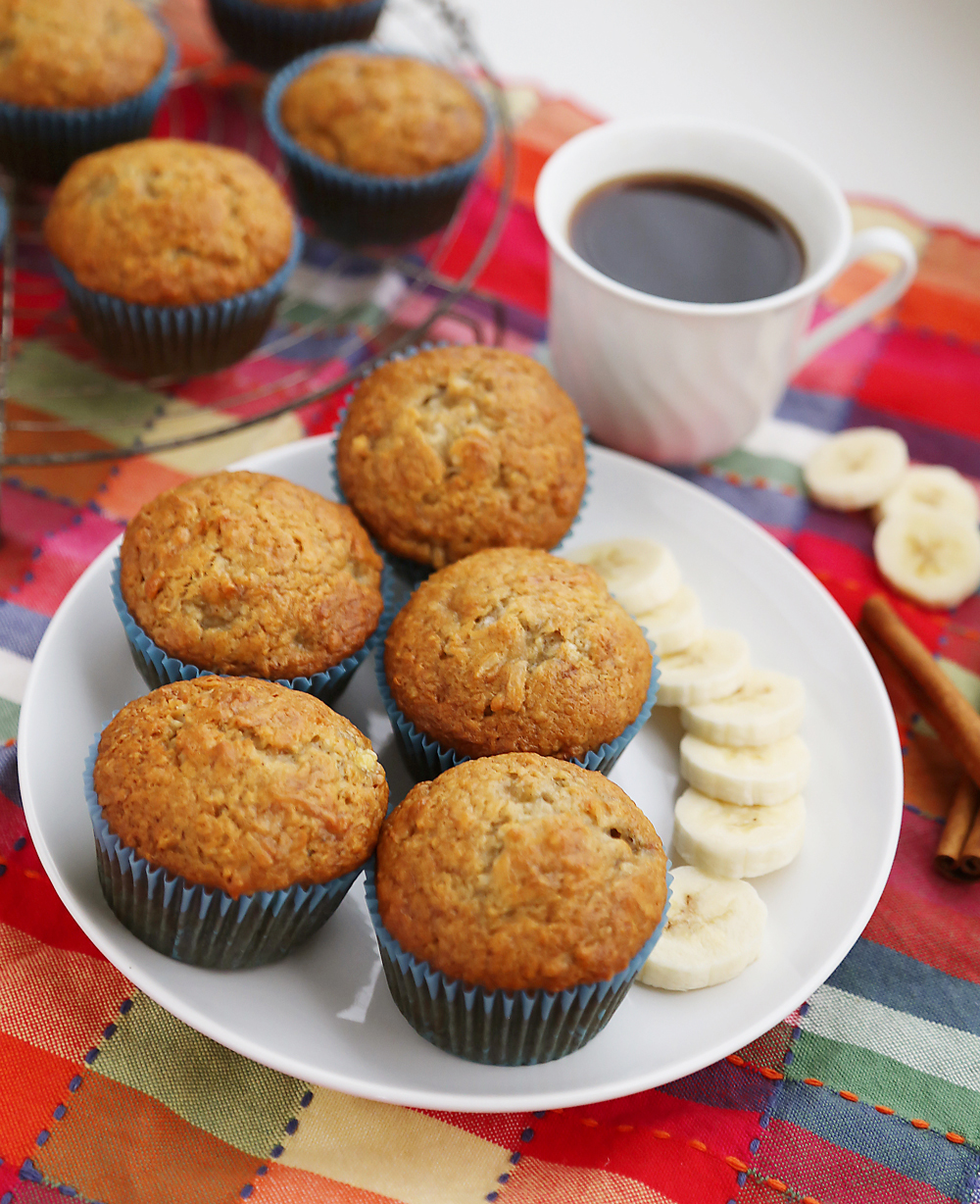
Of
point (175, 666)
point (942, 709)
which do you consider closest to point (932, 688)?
point (942, 709)

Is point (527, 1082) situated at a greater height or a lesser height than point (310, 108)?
lesser

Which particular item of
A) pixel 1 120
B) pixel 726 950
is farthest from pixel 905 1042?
pixel 1 120

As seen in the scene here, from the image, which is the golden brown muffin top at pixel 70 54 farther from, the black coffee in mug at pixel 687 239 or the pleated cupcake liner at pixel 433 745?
the pleated cupcake liner at pixel 433 745

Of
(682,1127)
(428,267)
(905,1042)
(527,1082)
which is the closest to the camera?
(527,1082)

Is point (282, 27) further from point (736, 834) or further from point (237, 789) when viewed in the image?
point (736, 834)

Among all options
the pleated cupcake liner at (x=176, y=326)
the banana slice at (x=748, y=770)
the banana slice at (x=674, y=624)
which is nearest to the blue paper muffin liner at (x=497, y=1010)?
the banana slice at (x=748, y=770)

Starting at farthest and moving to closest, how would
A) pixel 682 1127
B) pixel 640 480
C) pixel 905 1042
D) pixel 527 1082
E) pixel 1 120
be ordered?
pixel 1 120 < pixel 640 480 < pixel 905 1042 < pixel 682 1127 < pixel 527 1082

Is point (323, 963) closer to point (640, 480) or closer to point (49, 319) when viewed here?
point (640, 480)
